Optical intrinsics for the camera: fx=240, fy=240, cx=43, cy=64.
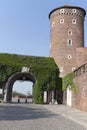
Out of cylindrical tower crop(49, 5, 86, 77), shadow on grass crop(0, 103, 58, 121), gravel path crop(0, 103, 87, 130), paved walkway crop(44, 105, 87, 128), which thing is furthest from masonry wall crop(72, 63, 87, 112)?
cylindrical tower crop(49, 5, 86, 77)

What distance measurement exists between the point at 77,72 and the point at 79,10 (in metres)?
27.5

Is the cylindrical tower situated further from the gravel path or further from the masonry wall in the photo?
the gravel path

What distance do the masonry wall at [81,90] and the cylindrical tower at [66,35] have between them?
20.4 metres

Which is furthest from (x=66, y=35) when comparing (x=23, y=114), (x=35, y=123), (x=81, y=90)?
(x=35, y=123)

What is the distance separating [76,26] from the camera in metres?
51.8

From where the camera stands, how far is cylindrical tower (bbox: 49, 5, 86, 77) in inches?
1959

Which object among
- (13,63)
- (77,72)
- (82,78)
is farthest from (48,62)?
(82,78)

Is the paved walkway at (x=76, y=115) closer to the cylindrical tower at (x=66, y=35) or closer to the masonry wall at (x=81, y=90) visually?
the masonry wall at (x=81, y=90)

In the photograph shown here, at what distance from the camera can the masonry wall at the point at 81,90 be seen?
2416 centimetres

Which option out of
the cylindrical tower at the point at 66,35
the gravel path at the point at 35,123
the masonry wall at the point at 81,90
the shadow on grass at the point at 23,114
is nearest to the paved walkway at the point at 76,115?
the gravel path at the point at 35,123

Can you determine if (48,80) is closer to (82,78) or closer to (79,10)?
(82,78)

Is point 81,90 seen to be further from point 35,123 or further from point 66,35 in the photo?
point 66,35

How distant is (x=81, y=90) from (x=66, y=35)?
26.8 metres

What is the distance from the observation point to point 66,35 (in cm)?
5100
